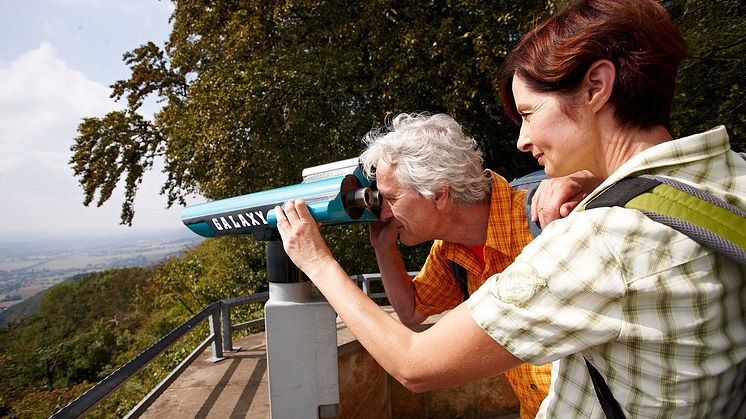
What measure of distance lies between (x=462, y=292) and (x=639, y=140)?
0.96m

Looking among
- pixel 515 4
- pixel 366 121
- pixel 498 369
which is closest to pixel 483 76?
pixel 515 4

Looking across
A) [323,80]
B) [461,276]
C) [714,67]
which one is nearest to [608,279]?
[461,276]

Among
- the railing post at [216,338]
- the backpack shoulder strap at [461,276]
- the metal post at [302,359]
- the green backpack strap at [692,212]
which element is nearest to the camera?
the green backpack strap at [692,212]

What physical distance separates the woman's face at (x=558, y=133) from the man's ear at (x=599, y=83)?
0.07ft

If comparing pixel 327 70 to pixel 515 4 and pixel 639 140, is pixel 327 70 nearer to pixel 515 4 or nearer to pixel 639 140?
pixel 515 4

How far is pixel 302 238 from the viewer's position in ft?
3.61

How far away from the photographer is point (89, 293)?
51.5ft

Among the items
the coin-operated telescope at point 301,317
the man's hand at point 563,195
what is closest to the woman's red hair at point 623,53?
the man's hand at point 563,195

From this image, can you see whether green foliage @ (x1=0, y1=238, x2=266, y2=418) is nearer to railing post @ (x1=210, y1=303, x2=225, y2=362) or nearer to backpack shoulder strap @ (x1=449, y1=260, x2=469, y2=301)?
railing post @ (x1=210, y1=303, x2=225, y2=362)

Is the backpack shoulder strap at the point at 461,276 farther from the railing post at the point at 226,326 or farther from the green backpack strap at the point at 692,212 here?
the railing post at the point at 226,326

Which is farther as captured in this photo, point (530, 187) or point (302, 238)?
point (530, 187)

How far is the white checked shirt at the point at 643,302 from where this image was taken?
0.64 meters

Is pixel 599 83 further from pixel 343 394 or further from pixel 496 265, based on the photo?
pixel 343 394

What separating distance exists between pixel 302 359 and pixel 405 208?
0.55 metres
